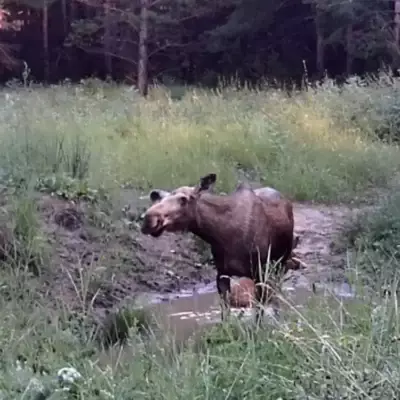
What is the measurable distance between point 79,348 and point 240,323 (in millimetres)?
1109

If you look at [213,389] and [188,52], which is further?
[188,52]

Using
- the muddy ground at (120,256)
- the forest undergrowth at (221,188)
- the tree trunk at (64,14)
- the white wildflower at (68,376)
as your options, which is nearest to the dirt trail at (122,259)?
the muddy ground at (120,256)

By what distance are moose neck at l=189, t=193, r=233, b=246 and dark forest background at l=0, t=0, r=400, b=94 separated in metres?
21.5

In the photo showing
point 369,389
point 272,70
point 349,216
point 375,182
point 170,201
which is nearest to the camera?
point 369,389

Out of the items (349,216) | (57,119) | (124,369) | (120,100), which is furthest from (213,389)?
(120,100)

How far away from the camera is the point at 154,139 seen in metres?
13.1

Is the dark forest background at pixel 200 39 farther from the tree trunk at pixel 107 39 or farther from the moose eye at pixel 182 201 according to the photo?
the moose eye at pixel 182 201

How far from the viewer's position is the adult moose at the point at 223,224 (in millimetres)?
6316

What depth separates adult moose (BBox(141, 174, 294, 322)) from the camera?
20.7 ft

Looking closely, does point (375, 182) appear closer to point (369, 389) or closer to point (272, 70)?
point (369, 389)

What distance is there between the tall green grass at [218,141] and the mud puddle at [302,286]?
95 centimetres

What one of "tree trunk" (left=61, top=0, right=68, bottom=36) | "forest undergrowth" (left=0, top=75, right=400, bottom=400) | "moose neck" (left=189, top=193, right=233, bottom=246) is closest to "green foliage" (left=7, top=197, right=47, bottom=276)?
"forest undergrowth" (left=0, top=75, right=400, bottom=400)

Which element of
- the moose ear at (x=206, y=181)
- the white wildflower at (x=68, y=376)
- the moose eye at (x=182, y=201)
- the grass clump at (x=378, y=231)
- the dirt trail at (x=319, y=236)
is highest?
the moose ear at (x=206, y=181)

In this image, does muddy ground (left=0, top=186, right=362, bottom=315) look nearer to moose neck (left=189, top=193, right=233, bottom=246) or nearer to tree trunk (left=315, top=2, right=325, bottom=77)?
moose neck (left=189, top=193, right=233, bottom=246)
